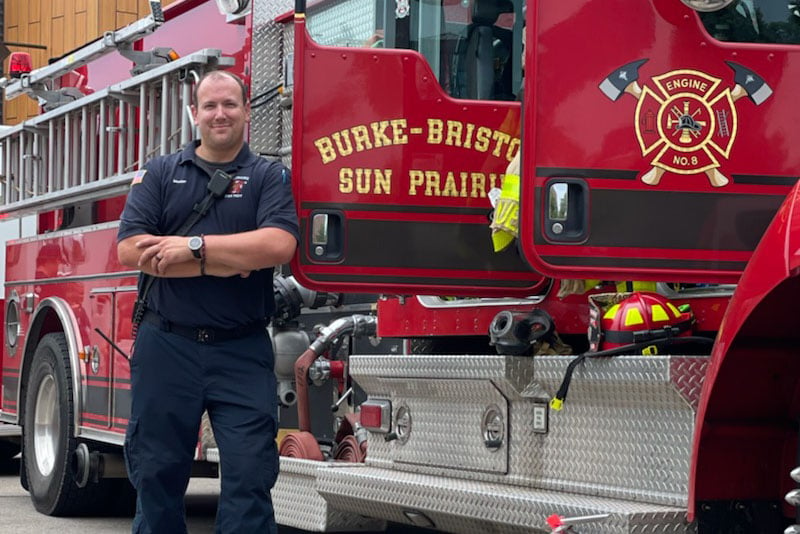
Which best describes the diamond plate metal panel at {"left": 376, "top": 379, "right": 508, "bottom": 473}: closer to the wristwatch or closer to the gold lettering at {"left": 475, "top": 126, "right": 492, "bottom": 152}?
the gold lettering at {"left": 475, "top": 126, "right": 492, "bottom": 152}

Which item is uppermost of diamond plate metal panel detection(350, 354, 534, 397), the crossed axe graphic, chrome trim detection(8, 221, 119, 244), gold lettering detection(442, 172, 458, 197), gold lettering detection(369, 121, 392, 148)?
the crossed axe graphic

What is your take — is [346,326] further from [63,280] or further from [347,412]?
[63,280]

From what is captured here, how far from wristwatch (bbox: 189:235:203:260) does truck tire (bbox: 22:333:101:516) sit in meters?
3.62

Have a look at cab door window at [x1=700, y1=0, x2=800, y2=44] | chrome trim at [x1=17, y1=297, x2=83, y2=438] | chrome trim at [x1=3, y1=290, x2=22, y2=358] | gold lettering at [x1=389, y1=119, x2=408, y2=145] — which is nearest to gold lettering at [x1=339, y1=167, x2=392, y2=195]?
gold lettering at [x1=389, y1=119, x2=408, y2=145]

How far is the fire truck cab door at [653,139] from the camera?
13.7 feet

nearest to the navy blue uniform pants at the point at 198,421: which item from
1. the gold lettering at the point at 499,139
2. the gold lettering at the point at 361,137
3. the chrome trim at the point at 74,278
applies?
the gold lettering at the point at 361,137

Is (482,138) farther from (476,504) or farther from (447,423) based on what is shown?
(476,504)

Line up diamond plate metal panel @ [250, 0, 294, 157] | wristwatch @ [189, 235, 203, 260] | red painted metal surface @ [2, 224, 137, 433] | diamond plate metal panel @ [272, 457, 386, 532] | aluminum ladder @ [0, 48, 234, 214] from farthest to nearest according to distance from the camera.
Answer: red painted metal surface @ [2, 224, 137, 433]
aluminum ladder @ [0, 48, 234, 214]
diamond plate metal panel @ [250, 0, 294, 157]
diamond plate metal panel @ [272, 457, 386, 532]
wristwatch @ [189, 235, 203, 260]

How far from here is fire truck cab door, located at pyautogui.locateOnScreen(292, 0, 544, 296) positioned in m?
4.99

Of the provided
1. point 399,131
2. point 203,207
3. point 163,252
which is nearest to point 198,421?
point 163,252

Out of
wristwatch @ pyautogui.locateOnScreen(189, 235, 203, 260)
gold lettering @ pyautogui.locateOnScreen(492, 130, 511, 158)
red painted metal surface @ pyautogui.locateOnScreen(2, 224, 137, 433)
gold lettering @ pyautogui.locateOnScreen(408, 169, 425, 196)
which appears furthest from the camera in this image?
red painted metal surface @ pyautogui.locateOnScreen(2, 224, 137, 433)

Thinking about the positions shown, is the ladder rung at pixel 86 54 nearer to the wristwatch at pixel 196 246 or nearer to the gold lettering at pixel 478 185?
the gold lettering at pixel 478 185

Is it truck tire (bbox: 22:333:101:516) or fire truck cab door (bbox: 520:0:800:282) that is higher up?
fire truck cab door (bbox: 520:0:800:282)

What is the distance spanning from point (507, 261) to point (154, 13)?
3.12 m
